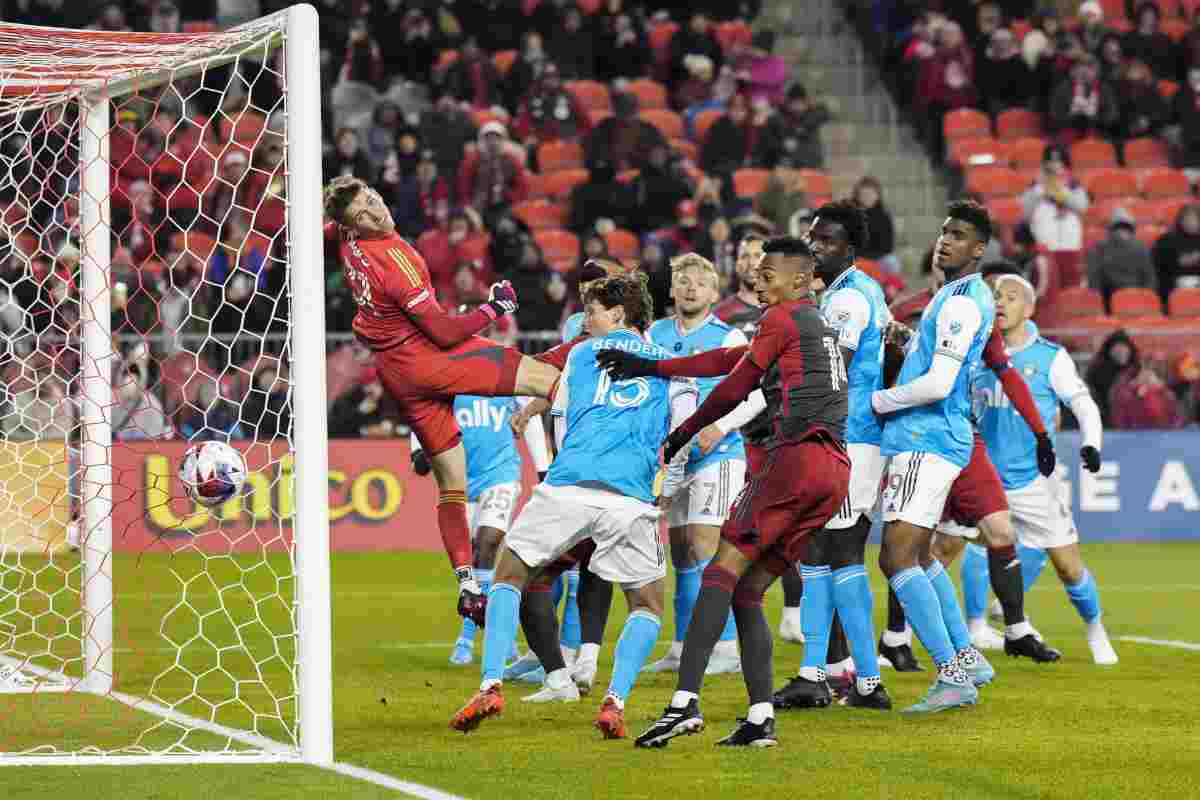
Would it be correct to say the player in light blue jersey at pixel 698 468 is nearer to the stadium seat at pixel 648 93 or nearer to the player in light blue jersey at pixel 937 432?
the player in light blue jersey at pixel 937 432

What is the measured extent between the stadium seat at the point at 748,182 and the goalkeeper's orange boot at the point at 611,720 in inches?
550

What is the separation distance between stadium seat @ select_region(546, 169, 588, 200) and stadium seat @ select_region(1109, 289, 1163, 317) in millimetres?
5770

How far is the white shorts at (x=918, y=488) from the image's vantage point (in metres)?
8.22

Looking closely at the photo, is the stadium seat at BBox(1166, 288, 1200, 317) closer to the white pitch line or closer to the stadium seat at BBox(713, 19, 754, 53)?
the stadium seat at BBox(713, 19, 754, 53)

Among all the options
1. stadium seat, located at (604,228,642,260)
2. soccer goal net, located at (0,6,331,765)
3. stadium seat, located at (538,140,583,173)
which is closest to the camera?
soccer goal net, located at (0,6,331,765)

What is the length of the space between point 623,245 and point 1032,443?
933cm

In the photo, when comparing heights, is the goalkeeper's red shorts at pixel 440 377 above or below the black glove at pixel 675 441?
above

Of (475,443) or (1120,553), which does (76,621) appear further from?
(1120,553)

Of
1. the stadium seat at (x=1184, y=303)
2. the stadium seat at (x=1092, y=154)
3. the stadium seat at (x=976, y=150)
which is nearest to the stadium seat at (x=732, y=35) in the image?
the stadium seat at (x=976, y=150)

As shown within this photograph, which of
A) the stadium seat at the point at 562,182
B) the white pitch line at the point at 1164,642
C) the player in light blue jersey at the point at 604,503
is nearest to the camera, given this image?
the player in light blue jersey at the point at 604,503

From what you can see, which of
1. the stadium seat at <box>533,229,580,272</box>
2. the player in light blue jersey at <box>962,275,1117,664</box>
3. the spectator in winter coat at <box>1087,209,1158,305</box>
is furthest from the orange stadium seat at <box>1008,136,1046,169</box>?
the player in light blue jersey at <box>962,275,1117,664</box>

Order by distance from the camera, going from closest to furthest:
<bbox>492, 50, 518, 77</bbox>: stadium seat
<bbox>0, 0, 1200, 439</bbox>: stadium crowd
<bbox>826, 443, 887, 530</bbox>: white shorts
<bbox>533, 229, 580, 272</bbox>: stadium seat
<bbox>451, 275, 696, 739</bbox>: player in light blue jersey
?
<bbox>451, 275, 696, 739</bbox>: player in light blue jersey, <bbox>826, 443, 887, 530</bbox>: white shorts, <bbox>0, 0, 1200, 439</bbox>: stadium crowd, <bbox>533, 229, 580, 272</bbox>: stadium seat, <bbox>492, 50, 518, 77</bbox>: stadium seat

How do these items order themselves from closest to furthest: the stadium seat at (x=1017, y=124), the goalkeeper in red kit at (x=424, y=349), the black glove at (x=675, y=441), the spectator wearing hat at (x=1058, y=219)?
the black glove at (x=675, y=441), the goalkeeper in red kit at (x=424, y=349), the spectator wearing hat at (x=1058, y=219), the stadium seat at (x=1017, y=124)

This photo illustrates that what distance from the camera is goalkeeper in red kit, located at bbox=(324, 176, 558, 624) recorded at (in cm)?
860
